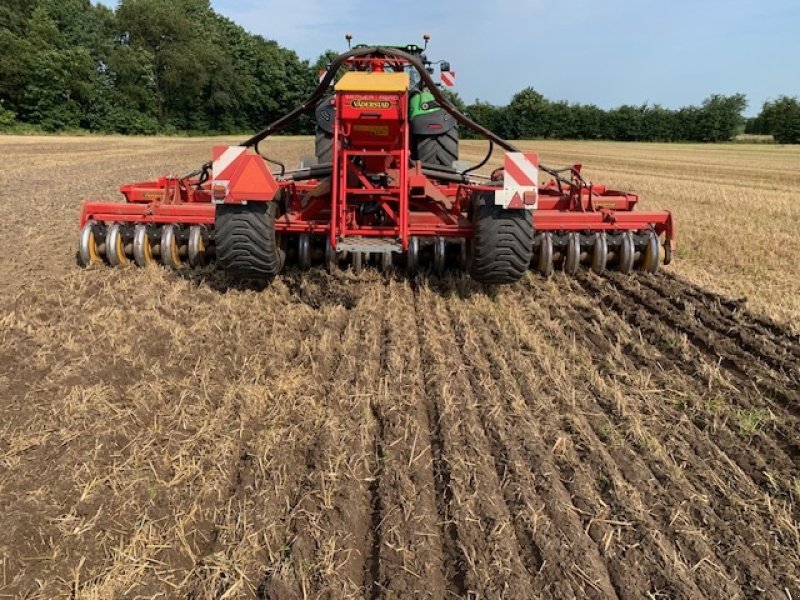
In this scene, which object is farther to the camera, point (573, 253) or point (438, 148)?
point (438, 148)

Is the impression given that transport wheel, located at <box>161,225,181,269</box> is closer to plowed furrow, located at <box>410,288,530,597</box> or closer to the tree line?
plowed furrow, located at <box>410,288,530,597</box>

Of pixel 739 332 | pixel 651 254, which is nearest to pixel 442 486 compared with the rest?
pixel 739 332

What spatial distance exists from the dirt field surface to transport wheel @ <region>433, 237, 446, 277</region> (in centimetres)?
31

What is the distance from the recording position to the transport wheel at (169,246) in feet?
18.6

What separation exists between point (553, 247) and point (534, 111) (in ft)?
179

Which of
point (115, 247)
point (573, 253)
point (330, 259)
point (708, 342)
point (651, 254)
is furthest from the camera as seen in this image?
point (651, 254)

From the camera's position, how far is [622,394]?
355 cm

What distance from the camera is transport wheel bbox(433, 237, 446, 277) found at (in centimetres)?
566

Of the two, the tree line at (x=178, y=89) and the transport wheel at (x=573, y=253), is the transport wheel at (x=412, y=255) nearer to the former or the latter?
the transport wheel at (x=573, y=253)

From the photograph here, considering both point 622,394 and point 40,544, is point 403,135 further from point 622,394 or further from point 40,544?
point 40,544

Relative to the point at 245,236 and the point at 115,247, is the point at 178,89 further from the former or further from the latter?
the point at 245,236

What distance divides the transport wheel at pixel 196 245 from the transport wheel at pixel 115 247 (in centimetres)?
68

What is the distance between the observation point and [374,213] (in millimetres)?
5613

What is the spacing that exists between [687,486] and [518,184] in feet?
8.86
